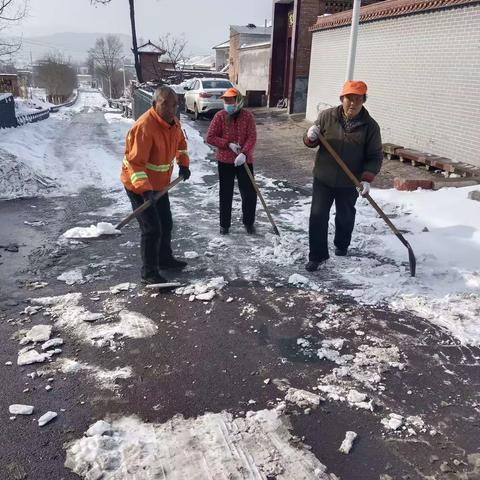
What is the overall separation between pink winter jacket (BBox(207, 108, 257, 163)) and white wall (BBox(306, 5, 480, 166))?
1.84 m

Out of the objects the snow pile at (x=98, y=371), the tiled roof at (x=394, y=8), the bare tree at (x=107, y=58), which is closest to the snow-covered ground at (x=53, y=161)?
the snow pile at (x=98, y=371)

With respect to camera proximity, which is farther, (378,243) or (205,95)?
(205,95)

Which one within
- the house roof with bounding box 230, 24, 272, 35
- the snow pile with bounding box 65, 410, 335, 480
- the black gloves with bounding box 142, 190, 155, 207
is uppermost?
the house roof with bounding box 230, 24, 272, 35

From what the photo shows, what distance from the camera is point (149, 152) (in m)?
3.96

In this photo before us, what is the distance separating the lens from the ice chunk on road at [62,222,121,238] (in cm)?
547

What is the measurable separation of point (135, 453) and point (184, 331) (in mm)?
1253

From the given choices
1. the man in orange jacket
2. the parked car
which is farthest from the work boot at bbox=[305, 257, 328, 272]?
the parked car

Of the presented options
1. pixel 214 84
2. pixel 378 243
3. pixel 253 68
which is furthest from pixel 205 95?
pixel 378 243

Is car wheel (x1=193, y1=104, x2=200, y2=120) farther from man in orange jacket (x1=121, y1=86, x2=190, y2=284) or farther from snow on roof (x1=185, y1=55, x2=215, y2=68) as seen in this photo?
snow on roof (x1=185, y1=55, x2=215, y2=68)

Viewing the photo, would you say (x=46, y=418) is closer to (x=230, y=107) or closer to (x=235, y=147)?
(x=235, y=147)

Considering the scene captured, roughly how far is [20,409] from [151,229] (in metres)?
1.89

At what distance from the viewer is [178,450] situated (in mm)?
2410

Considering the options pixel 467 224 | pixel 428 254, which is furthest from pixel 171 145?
pixel 467 224

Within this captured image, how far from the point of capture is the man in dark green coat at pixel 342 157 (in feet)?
14.1
